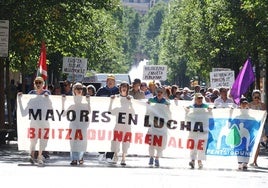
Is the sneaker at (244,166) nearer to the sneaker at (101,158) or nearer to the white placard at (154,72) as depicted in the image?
the sneaker at (101,158)

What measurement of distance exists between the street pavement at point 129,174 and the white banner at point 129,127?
359 millimetres

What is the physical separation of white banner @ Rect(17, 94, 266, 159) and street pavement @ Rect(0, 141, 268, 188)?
359 mm

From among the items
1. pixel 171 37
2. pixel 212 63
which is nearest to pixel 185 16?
pixel 212 63

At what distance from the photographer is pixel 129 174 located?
16.0 metres

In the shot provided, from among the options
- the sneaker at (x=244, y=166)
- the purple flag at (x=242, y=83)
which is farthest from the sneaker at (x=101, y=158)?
the purple flag at (x=242, y=83)

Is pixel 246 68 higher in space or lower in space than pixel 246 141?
higher

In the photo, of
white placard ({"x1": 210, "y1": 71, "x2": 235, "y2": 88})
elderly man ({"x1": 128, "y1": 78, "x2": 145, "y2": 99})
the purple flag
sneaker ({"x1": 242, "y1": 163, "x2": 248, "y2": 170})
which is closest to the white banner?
sneaker ({"x1": 242, "y1": 163, "x2": 248, "y2": 170})

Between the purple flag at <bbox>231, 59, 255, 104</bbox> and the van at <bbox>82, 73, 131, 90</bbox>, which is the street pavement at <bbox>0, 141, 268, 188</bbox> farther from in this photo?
the van at <bbox>82, 73, 131, 90</bbox>

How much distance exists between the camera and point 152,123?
1869 centimetres

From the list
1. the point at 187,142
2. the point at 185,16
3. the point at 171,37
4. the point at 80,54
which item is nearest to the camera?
the point at 187,142

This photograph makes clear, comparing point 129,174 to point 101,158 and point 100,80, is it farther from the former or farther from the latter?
point 100,80

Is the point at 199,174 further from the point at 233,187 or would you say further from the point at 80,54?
the point at 80,54

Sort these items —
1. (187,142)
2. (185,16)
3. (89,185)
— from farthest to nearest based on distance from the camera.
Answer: (185,16), (187,142), (89,185)

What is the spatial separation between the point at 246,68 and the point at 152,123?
3.23m
